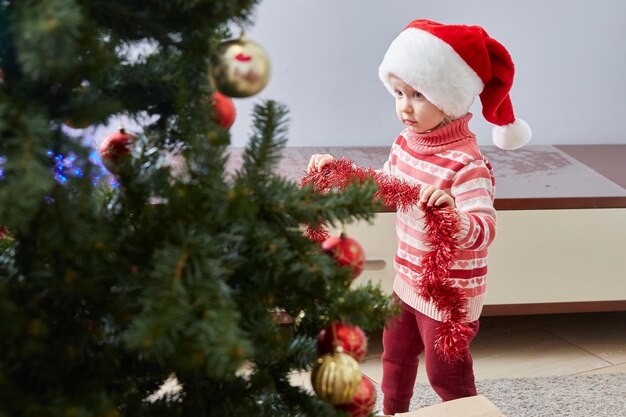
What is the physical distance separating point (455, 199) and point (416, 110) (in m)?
0.18

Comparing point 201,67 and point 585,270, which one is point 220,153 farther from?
point 585,270

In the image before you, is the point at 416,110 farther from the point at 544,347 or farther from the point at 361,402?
the point at 544,347

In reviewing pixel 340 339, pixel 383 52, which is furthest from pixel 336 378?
pixel 383 52

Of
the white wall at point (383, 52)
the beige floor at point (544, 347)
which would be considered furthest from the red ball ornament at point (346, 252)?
the white wall at point (383, 52)

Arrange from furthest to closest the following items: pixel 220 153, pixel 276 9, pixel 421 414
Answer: pixel 276 9, pixel 421 414, pixel 220 153

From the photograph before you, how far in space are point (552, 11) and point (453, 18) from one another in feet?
1.00

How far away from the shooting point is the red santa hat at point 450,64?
1.42 metres

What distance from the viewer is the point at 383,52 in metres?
2.33

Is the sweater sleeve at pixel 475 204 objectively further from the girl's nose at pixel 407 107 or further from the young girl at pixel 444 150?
→ the girl's nose at pixel 407 107

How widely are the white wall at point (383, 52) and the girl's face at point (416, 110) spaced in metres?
0.87

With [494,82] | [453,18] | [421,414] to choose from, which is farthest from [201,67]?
[453,18]

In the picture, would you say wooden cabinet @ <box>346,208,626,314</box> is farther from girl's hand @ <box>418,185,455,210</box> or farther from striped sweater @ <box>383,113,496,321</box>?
girl's hand @ <box>418,185,455,210</box>

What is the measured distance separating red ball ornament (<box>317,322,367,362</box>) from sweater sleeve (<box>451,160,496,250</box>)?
62cm

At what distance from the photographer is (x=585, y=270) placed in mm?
2027
